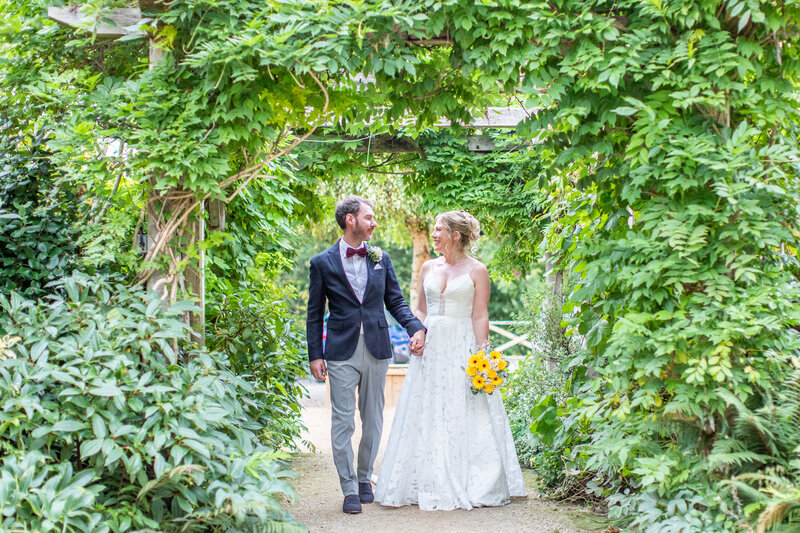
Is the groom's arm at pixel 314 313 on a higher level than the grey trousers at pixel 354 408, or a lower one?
higher

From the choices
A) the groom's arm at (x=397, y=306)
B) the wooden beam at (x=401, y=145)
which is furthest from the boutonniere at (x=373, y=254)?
the wooden beam at (x=401, y=145)

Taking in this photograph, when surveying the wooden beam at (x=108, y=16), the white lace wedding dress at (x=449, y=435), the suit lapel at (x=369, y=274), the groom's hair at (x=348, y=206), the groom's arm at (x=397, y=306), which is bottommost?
the white lace wedding dress at (x=449, y=435)

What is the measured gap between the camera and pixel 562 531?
368 cm

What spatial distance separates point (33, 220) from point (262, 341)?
6.03 feet

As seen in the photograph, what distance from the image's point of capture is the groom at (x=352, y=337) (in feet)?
13.6

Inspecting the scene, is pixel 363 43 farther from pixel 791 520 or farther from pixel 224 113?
pixel 791 520

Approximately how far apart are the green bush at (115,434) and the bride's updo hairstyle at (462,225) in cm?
188

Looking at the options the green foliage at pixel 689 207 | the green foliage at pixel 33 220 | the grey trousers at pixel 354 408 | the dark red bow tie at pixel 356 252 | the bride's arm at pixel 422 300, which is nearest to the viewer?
the green foliage at pixel 689 207

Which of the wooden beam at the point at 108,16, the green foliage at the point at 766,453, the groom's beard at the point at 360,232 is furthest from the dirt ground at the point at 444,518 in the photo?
the wooden beam at the point at 108,16

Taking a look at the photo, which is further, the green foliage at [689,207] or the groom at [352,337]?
the groom at [352,337]

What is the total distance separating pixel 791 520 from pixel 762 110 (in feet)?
5.82

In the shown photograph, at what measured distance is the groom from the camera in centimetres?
415

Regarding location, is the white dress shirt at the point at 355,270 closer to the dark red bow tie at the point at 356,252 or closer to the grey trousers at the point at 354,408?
the dark red bow tie at the point at 356,252

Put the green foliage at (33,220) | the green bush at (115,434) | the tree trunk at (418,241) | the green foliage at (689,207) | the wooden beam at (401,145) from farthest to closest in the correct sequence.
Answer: the tree trunk at (418,241) → the wooden beam at (401,145) → the green foliage at (33,220) → the green foliage at (689,207) → the green bush at (115,434)
